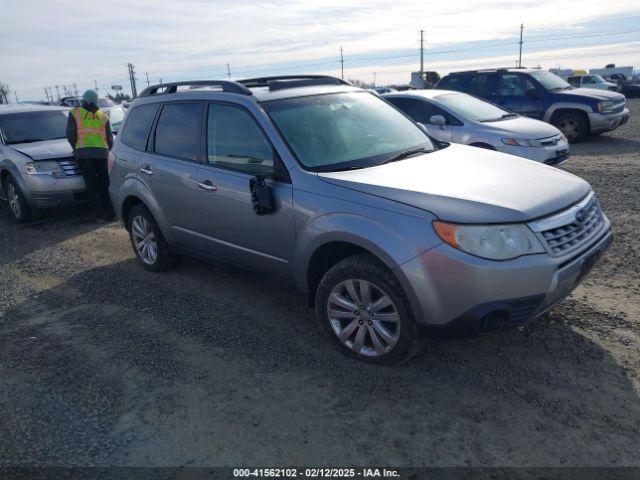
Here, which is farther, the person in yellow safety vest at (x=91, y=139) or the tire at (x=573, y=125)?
the tire at (x=573, y=125)

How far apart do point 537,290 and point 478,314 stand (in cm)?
36

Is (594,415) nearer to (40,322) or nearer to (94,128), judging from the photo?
(40,322)

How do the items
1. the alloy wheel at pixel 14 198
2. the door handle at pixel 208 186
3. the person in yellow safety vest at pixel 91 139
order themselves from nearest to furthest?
1. the door handle at pixel 208 186
2. the person in yellow safety vest at pixel 91 139
3. the alloy wheel at pixel 14 198

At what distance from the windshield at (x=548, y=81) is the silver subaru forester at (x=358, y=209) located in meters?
8.21

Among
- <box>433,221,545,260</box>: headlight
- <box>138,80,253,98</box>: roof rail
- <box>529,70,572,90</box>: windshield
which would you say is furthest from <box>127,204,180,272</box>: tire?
<box>529,70,572,90</box>: windshield

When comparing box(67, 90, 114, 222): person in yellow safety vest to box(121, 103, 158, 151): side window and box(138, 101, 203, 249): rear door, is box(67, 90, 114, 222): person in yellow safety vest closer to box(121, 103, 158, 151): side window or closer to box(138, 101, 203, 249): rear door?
box(121, 103, 158, 151): side window

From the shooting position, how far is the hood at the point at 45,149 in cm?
754

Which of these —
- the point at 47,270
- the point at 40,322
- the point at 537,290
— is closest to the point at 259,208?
the point at 537,290

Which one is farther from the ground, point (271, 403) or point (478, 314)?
point (478, 314)

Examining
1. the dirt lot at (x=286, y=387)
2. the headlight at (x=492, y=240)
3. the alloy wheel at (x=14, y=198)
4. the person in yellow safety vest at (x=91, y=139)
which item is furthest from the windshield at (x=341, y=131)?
the alloy wheel at (x=14, y=198)

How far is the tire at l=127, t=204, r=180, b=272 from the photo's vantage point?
16.8 feet

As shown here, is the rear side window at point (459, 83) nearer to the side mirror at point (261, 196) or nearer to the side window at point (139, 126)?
the side window at point (139, 126)

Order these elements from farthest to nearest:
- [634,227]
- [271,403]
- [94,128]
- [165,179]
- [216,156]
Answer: [94,128], [634,227], [165,179], [216,156], [271,403]

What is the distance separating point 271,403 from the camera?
122 inches
